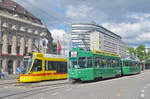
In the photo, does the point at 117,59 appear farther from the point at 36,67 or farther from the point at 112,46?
the point at 112,46

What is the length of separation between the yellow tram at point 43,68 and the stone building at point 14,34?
22854mm

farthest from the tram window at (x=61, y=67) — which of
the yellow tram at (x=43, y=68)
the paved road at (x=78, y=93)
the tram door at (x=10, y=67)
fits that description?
the tram door at (x=10, y=67)

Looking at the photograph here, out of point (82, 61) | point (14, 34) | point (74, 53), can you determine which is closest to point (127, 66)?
point (82, 61)

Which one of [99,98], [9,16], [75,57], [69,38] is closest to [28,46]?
[9,16]

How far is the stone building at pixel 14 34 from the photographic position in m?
44.2

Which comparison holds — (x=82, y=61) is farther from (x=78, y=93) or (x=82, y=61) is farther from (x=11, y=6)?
(x=11, y=6)

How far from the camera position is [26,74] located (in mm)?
16719

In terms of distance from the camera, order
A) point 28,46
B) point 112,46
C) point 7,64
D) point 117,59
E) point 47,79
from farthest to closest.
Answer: point 112,46 → point 28,46 → point 7,64 → point 117,59 → point 47,79

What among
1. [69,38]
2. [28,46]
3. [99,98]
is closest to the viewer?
[99,98]

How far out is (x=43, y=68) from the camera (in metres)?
17.9

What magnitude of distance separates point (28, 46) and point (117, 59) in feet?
109

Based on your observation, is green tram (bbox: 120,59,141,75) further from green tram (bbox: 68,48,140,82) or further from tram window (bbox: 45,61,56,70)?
tram window (bbox: 45,61,56,70)

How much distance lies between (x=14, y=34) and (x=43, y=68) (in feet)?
105

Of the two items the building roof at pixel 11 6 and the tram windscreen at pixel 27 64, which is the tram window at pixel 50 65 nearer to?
the tram windscreen at pixel 27 64
